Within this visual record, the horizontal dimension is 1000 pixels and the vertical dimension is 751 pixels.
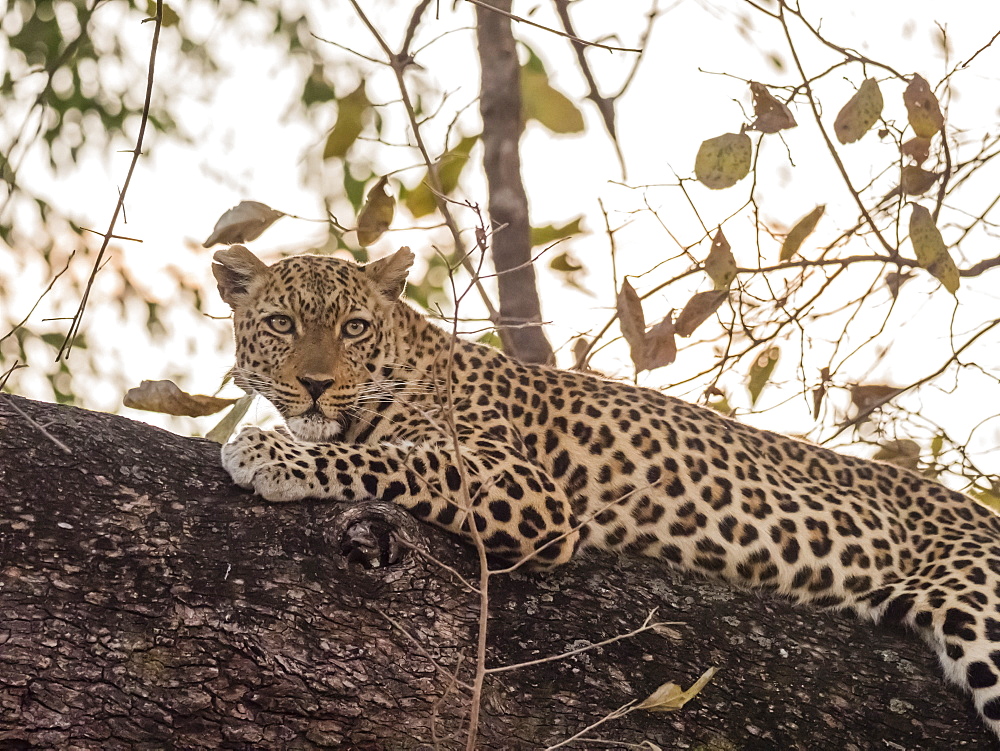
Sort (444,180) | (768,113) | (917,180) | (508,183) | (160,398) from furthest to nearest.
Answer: (508,183) < (917,180) < (444,180) < (768,113) < (160,398)

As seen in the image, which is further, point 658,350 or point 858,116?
point 658,350

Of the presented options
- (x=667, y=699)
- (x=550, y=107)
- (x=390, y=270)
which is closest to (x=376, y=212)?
(x=390, y=270)

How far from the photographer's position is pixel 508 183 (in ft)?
22.8

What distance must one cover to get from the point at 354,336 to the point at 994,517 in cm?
310

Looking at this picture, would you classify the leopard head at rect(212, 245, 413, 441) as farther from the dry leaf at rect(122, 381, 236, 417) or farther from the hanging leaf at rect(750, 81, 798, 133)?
the hanging leaf at rect(750, 81, 798, 133)

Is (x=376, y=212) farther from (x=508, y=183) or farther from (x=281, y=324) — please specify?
(x=508, y=183)

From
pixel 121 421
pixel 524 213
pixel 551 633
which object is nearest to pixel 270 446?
pixel 121 421

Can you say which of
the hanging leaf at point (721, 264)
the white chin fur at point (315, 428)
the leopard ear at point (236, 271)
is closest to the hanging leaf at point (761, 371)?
the hanging leaf at point (721, 264)

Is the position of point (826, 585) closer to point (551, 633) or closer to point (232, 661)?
point (551, 633)

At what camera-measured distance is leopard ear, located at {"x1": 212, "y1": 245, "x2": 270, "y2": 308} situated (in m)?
5.54

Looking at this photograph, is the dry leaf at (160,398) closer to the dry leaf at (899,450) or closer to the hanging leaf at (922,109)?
the hanging leaf at (922,109)

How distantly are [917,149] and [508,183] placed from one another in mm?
2228

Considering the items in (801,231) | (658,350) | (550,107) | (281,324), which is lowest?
(281,324)

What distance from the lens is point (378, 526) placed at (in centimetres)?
390
